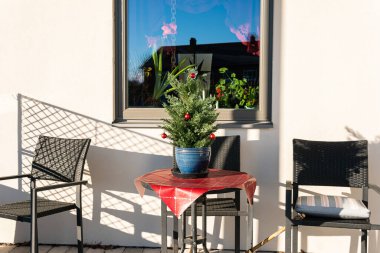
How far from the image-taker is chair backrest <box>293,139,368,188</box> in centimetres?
317

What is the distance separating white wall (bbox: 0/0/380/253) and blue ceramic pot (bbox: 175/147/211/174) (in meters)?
0.89

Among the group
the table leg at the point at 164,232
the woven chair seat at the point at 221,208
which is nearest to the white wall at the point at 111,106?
the woven chair seat at the point at 221,208

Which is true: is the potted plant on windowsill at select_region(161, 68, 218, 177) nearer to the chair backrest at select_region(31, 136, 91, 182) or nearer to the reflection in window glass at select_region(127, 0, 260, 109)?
the chair backrest at select_region(31, 136, 91, 182)

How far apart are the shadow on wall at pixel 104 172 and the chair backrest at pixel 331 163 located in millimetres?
986

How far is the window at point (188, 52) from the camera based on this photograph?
142 inches

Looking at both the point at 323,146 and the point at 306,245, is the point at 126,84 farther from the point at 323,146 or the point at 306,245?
the point at 306,245

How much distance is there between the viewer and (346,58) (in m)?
3.43

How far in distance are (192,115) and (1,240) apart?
81.4 inches

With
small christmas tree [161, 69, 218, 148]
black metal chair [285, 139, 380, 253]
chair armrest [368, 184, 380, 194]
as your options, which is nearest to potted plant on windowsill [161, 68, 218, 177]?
small christmas tree [161, 69, 218, 148]

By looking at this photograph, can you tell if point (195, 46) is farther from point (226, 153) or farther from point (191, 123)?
point (191, 123)

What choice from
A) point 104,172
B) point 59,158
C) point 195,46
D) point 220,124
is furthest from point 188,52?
point 59,158

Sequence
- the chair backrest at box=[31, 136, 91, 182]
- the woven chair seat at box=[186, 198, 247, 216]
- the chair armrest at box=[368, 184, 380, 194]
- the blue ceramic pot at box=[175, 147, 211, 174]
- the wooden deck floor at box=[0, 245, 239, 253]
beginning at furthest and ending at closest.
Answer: the wooden deck floor at box=[0, 245, 239, 253], the chair backrest at box=[31, 136, 91, 182], the chair armrest at box=[368, 184, 380, 194], the woven chair seat at box=[186, 198, 247, 216], the blue ceramic pot at box=[175, 147, 211, 174]

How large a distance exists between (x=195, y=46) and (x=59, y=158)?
4.42 ft

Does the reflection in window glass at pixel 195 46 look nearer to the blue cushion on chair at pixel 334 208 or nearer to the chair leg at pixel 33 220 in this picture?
the blue cushion on chair at pixel 334 208
